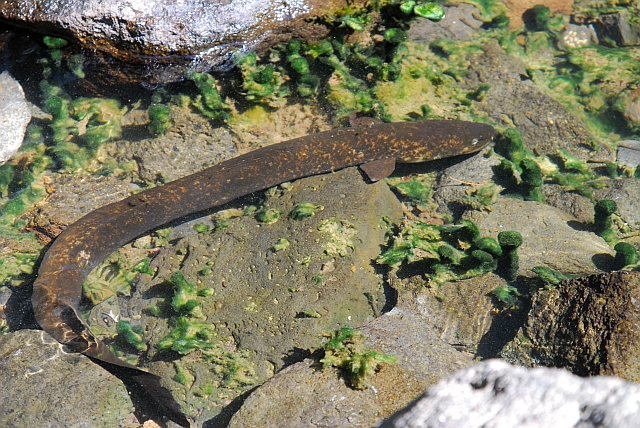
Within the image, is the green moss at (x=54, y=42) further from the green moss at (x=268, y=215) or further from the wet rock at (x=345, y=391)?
the wet rock at (x=345, y=391)

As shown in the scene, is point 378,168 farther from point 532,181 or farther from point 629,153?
point 629,153

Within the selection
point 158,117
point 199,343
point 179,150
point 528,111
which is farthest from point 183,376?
point 528,111

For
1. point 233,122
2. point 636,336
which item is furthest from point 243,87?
point 636,336

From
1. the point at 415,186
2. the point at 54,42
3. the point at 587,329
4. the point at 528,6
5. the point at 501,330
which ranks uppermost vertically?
the point at 54,42

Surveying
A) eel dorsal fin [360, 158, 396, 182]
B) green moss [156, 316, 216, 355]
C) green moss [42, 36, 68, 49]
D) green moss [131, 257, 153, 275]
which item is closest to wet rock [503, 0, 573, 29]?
eel dorsal fin [360, 158, 396, 182]

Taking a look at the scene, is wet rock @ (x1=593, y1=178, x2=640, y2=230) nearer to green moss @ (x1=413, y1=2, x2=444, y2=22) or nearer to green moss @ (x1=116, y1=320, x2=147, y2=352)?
green moss @ (x1=413, y1=2, x2=444, y2=22)

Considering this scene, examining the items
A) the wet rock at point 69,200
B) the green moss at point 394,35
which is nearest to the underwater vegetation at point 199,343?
the wet rock at point 69,200
